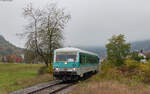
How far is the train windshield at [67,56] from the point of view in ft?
54.6

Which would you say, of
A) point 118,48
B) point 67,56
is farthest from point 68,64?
point 118,48

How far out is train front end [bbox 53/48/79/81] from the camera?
16250 mm

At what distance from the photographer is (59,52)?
17.2 meters

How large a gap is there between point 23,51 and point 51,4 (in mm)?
7229

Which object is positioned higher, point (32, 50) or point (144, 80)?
point (32, 50)

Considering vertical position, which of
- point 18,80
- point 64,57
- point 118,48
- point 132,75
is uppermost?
point 118,48

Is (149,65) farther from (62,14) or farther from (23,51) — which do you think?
(23,51)

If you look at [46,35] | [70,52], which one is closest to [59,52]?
[70,52]

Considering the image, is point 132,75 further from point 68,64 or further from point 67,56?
point 67,56

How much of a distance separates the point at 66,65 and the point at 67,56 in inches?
33.6

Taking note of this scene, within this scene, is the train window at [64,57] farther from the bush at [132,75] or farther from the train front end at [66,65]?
the bush at [132,75]

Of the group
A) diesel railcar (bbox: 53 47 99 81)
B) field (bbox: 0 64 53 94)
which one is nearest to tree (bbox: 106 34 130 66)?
A: field (bbox: 0 64 53 94)

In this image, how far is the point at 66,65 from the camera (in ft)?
54.1

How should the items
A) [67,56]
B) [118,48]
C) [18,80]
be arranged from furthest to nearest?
[118,48] < [18,80] < [67,56]
